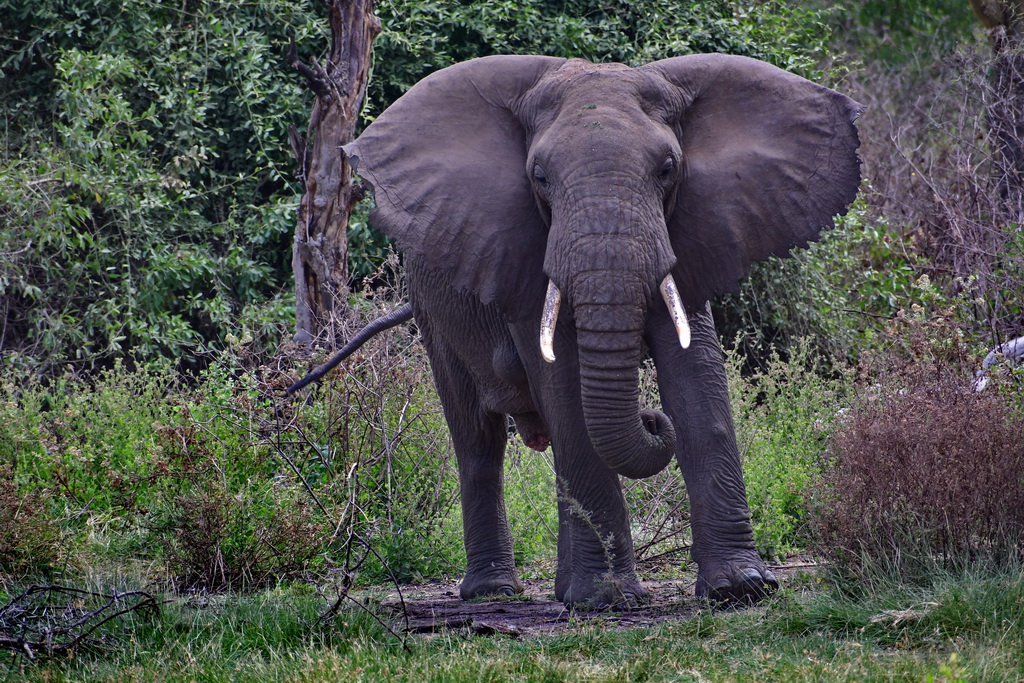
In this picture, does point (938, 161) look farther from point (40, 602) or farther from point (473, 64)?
point (40, 602)

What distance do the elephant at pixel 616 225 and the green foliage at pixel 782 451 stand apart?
116 centimetres

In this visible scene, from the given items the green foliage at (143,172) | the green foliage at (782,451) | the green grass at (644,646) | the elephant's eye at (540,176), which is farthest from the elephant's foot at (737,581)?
the green foliage at (143,172)

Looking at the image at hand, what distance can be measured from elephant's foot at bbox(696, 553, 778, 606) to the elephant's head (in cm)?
49

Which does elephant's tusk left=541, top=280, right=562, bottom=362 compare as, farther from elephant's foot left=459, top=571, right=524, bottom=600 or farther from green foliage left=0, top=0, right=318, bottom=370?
green foliage left=0, top=0, right=318, bottom=370

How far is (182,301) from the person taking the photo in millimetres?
12617

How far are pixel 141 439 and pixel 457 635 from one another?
14.0 feet

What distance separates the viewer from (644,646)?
4414 mm

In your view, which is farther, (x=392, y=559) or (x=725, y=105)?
(x=392, y=559)

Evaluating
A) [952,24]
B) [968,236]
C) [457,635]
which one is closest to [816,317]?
[968,236]

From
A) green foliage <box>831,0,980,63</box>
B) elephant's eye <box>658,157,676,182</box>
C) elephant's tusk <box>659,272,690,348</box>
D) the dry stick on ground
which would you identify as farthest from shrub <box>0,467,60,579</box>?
green foliage <box>831,0,980,63</box>

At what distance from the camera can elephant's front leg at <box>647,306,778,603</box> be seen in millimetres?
5102

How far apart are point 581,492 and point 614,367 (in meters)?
0.82

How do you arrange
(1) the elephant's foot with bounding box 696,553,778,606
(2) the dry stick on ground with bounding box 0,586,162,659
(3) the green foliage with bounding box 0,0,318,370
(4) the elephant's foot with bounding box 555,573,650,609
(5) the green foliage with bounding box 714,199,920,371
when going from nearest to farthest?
1. (2) the dry stick on ground with bounding box 0,586,162,659
2. (1) the elephant's foot with bounding box 696,553,778,606
3. (4) the elephant's foot with bounding box 555,573,650,609
4. (3) the green foliage with bounding box 0,0,318,370
5. (5) the green foliage with bounding box 714,199,920,371

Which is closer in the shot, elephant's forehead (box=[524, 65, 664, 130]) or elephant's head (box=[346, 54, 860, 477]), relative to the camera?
elephant's head (box=[346, 54, 860, 477])
